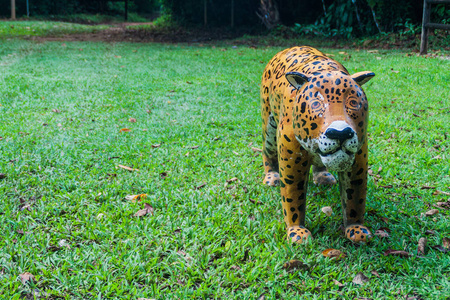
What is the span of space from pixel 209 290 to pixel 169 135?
10.3 feet

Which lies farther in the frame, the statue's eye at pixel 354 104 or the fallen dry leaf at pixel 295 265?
the fallen dry leaf at pixel 295 265

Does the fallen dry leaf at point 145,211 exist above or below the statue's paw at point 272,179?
below

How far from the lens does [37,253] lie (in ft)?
9.48

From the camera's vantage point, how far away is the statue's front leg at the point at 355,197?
2.77m

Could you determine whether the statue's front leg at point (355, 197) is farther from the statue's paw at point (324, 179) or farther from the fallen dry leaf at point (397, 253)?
the statue's paw at point (324, 179)

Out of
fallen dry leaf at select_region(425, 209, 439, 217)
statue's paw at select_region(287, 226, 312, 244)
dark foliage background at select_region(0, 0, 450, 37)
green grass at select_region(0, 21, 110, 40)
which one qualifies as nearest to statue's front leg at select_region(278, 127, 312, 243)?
statue's paw at select_region(287, 226, 312, 244)

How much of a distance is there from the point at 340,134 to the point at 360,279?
3.38 ft

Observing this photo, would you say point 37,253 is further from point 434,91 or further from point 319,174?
point 434,91

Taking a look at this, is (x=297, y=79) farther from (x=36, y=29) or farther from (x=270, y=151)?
(x=36, y=29)

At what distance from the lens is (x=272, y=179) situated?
3.95 metres

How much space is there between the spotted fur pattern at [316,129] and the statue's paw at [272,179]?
2.05 ft

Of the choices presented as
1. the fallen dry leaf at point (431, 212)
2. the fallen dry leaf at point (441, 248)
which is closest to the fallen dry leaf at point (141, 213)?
the fallen dry leaf at point (441, 248)

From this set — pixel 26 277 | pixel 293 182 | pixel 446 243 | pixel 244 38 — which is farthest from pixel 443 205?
pixel 244 38

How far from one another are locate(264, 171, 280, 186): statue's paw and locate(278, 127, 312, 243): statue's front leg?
0.89 m
